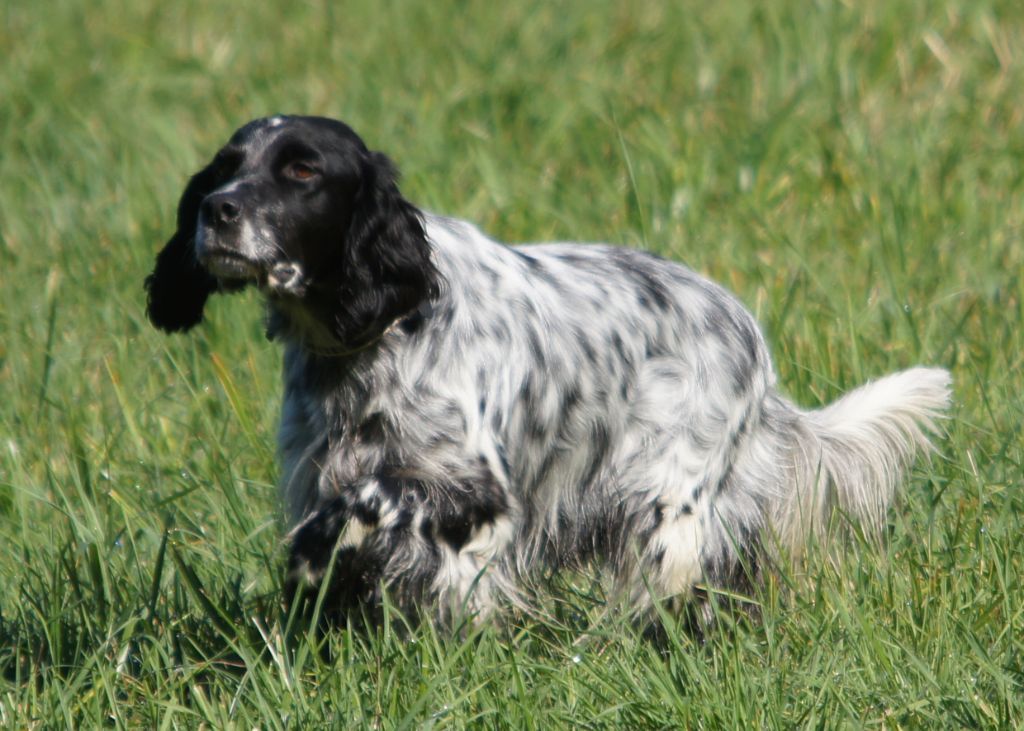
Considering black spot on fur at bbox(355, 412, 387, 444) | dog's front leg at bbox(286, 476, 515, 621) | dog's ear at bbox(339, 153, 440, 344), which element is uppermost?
dog's ear at bbox(339, 153, 440, 344)

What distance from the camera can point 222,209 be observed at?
3.57 metres

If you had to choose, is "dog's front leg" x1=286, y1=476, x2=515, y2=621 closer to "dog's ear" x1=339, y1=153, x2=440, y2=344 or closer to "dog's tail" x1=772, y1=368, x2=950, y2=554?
"dog's ear" x1=339, y1=153, x2=440, y2=344

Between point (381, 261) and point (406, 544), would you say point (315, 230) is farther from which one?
point (406, 544)

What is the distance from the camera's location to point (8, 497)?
4.67 m

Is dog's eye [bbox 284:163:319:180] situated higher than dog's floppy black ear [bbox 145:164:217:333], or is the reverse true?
dog's eye [bbox 284:163:319:180]

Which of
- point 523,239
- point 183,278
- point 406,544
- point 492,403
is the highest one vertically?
point 183,278

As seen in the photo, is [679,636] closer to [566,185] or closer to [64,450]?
[64,450]

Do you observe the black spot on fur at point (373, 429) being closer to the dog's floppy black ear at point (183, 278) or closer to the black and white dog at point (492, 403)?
the black and white dog at point (492, 403)

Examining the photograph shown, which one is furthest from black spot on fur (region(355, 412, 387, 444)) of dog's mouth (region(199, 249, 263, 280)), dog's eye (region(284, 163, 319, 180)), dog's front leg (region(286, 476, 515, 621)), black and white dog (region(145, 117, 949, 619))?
dog's eye (region(284, 163, 319, 180))

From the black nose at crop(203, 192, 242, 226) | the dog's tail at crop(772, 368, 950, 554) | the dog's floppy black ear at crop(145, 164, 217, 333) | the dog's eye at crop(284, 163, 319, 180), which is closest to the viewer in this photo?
the black nose at crop(203, 192, 242, 226)

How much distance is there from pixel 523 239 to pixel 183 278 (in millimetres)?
2568

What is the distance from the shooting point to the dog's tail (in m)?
4.46

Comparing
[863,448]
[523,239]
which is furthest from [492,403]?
[523,239]

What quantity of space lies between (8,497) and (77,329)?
1.51 meters
